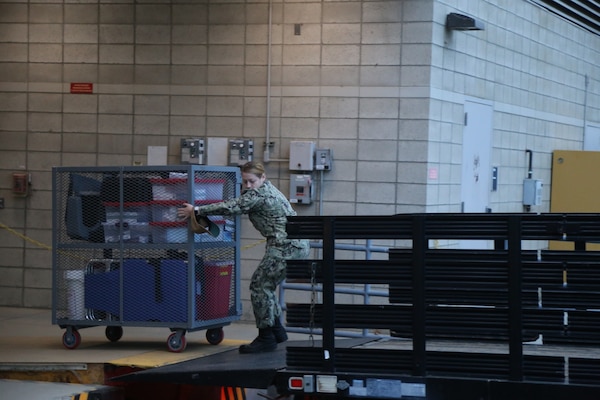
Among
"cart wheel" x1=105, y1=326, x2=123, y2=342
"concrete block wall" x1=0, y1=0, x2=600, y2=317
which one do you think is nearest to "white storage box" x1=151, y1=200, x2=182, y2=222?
"cart wheel" x1=105, y1=326, x2=123, y2=342

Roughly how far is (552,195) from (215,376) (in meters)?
12.9

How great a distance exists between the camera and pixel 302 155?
1305 centimetres

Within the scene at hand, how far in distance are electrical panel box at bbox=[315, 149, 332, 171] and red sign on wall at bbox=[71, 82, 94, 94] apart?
3222 mm

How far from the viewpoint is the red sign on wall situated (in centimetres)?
1377

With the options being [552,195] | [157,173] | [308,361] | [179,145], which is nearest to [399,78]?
[179,145]

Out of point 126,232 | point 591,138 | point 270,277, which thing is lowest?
point 270,277

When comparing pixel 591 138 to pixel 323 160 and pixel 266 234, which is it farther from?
pixel 266 234

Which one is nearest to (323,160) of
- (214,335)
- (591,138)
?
(214,335)

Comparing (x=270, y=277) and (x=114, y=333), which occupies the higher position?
(x=270, y=277)

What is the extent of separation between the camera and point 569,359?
544cm

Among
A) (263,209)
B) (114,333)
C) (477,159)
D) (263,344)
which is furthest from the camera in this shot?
(477,159)

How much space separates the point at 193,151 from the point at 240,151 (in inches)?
25.1

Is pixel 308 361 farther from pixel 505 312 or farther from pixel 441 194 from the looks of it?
pixel 441 194

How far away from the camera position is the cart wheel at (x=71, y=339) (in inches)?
385
